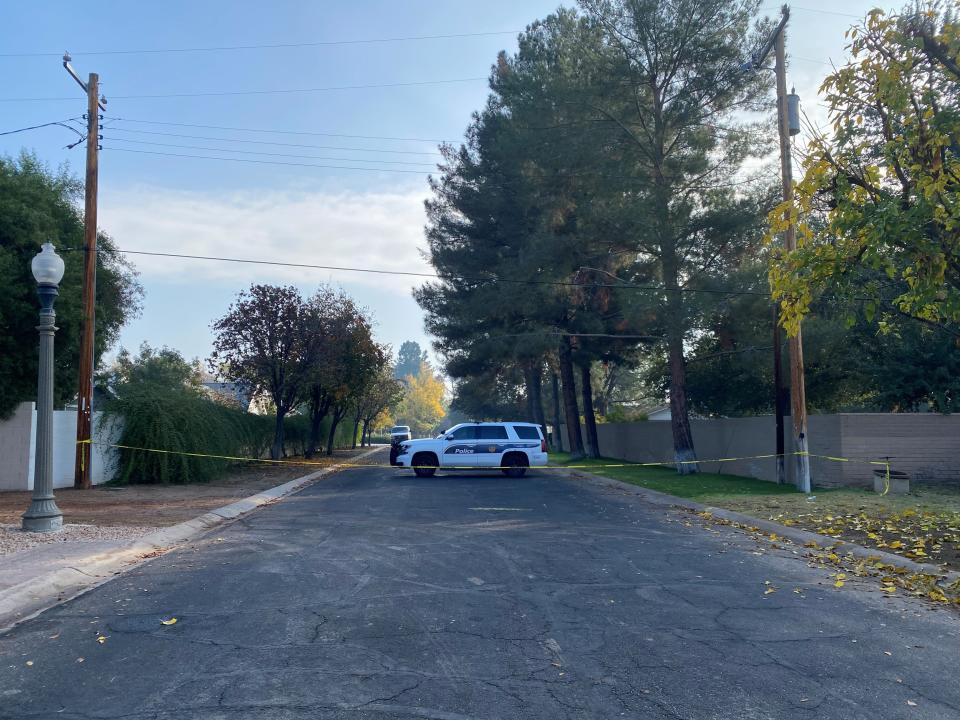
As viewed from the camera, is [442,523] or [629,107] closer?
[442,523]

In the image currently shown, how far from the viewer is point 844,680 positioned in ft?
18.8

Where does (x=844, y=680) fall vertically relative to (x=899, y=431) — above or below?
below

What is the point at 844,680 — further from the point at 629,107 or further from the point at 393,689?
the point at 629,107

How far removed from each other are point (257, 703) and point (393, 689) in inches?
34.1

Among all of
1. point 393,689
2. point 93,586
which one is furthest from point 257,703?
point 93,586

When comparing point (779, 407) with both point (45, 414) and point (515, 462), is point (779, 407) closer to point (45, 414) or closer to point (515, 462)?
point (515, 462)

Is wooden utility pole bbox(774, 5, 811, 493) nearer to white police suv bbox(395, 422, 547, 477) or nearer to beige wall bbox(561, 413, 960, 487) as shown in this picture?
beige wall bbox(561, 413, 960, 487)

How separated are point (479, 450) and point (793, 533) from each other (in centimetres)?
1538

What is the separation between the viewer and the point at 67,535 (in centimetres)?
1262

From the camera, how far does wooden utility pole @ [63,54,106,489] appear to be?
20891mm

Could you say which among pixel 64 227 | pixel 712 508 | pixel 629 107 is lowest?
pixel 712 508

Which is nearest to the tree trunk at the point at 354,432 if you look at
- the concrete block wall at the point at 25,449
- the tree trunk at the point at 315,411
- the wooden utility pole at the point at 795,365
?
the tree trunk at the point at 315,411

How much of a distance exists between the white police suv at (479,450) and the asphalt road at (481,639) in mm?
15658

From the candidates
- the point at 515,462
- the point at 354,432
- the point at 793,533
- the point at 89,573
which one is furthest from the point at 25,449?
the point at 354,432
